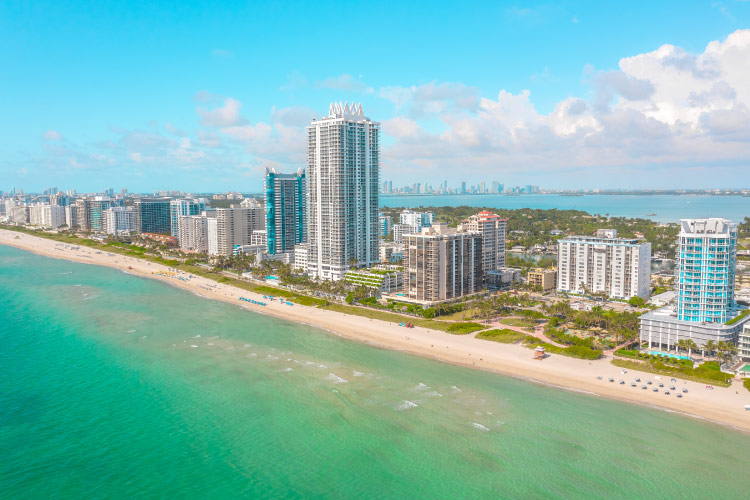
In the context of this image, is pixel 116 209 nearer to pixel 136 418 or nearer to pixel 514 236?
pixel 514 236

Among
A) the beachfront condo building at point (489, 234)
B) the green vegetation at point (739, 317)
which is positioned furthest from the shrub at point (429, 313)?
the green vegetation at point (739, 317)

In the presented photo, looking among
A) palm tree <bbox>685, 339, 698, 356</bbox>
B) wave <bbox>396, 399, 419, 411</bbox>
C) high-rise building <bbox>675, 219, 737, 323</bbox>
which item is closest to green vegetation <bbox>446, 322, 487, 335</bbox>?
wave <bbox>396, 399, 419, 411</bbox>

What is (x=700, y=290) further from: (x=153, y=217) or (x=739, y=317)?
(x=153, y=217)

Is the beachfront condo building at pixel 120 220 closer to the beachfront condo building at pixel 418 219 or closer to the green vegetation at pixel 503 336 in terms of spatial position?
the beachfront condo building at pixel 418 219

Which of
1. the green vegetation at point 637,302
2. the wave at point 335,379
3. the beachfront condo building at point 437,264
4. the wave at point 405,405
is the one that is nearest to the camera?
the wave at point 405,405

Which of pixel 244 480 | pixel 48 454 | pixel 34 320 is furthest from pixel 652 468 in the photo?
pixel 34 320
